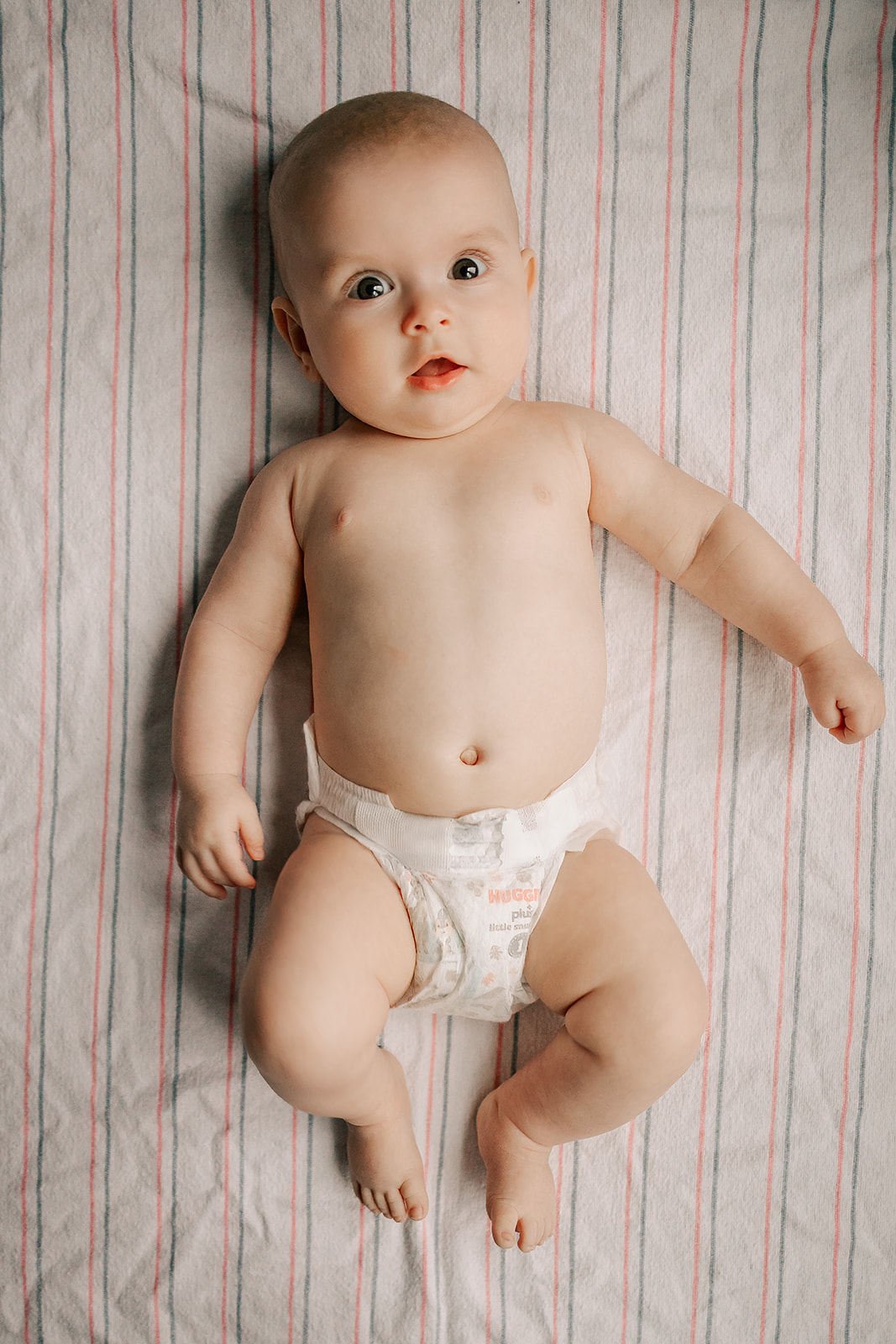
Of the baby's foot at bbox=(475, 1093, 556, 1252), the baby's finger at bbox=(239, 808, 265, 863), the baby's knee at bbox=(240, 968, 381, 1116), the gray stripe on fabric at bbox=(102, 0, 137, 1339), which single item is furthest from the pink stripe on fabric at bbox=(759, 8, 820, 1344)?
the gray stripe on fabric at bbox=(102, 0, 137, 1339)

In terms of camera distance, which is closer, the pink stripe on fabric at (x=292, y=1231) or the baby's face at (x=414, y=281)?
the baby's face at (x=414, y=281)

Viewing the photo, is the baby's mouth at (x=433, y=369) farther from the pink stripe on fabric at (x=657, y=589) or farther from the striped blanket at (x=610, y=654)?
the pink stripe on fabric at (x=657, y=589)

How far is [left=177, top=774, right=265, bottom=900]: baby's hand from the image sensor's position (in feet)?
3.09

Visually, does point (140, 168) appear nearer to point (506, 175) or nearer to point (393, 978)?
point (506, 175)

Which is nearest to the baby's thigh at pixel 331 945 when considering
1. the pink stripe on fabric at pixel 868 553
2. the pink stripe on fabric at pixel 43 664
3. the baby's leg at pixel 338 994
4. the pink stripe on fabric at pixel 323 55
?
the baby's leg at pixel 338 994

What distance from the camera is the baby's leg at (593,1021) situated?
0.89m

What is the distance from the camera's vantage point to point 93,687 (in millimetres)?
1043

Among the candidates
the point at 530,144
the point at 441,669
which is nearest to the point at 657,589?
the point at 441,669

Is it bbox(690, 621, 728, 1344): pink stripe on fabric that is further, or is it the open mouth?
bbox(690, 621, 728, 1344): pink stripe on fabric

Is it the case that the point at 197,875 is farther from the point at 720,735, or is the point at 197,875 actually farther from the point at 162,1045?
the point at 720,735

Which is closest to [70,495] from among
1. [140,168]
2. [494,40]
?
[140,168]

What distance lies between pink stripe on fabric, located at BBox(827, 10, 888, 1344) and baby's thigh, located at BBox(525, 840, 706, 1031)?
0.84ft

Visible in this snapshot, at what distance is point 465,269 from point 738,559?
42cm

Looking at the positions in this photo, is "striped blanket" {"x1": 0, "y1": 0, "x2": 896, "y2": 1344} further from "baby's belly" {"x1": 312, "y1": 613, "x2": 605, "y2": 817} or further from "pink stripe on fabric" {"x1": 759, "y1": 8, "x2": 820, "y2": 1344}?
"baby's belly" {"x1": 312, "y1": 613, "x2": 605, "y2": 817}
